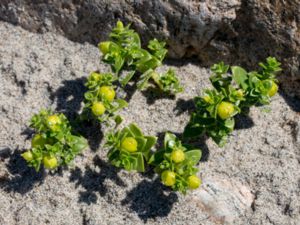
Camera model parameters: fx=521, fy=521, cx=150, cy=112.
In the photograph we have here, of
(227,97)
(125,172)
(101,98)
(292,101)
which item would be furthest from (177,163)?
(292,101)

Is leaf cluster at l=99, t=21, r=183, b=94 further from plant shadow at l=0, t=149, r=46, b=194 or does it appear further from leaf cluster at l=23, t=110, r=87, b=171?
plant shadow at l=0, t=149, r=46, b=194

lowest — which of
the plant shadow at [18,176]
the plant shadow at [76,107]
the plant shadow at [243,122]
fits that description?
the plant shadow at [18,176]

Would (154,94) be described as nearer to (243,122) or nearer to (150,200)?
(243,122)

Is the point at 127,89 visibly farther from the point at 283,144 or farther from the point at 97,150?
the point at 283,144

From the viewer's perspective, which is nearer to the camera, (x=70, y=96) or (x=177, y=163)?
(x=177, y=163)

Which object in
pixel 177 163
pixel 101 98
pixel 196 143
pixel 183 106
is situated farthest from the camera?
pixel 183 106

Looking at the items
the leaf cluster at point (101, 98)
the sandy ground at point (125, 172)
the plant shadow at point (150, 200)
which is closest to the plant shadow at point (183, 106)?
the sandy ground at point (125, 172)

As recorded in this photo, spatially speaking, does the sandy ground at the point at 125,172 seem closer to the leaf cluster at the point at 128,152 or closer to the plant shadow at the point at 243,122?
the plant shadow at the point at 243,122

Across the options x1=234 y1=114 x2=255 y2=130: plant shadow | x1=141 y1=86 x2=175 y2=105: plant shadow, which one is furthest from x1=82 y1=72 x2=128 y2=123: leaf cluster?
x1=234 y1=114 x2=255 y2=130: plant shadow
